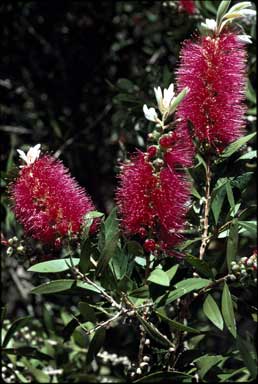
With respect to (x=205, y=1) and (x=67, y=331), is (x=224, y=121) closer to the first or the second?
(x=67, y=331)

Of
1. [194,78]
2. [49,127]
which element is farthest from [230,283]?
[49,127]

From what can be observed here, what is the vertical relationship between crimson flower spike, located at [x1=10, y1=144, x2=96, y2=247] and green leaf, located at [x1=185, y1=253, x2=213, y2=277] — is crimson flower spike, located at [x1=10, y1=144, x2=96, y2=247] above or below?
above

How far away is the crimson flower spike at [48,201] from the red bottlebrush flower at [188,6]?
137 cm

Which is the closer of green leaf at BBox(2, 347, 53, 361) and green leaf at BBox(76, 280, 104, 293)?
green leaf at BBox(76, 280, 104, 293)

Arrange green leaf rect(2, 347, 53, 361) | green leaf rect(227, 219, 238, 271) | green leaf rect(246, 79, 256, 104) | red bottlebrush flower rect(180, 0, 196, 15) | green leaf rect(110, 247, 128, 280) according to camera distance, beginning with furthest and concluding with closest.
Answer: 1. green leaf rect(246, 79, 256, 104)
2. red bottlebrush flower rect(180, 0, 196, 15)
3. green leaf rect(2, 347, 53, 361)
4. green leaf rect(110, 247, 128, 280)
5. green leaf rect(227, 219, 238, 271)

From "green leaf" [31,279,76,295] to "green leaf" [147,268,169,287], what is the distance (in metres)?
0.23

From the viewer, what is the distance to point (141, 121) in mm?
3027

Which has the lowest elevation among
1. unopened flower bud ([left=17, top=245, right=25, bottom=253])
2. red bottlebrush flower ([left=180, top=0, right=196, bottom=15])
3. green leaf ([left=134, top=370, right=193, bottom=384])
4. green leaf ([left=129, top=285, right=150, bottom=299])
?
green leaf ([left=134, top=370, right=193, bottom=384])

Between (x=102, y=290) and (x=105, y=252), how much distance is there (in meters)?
0.13

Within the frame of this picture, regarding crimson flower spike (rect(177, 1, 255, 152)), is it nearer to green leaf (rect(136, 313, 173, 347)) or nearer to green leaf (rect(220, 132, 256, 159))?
green leaf (rect(220, 132, 256, 159))

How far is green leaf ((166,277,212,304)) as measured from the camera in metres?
2.05

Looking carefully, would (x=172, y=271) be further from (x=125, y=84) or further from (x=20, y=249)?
(x=125, y=84)

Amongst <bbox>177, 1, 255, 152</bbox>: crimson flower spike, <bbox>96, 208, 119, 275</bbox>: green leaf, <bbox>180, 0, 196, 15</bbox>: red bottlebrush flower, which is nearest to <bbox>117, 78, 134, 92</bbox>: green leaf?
<bbox>180, 0, 196, 15</bbox>: red bottlebrush flower

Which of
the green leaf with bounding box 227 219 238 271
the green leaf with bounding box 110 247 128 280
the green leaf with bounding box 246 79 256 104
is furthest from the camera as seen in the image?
the green leaf with bounding box 246 79 256 104
